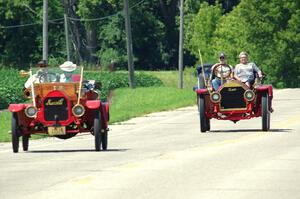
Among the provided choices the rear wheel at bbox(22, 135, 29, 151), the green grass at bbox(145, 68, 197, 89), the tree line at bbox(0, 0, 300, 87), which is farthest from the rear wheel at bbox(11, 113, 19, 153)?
the tree line at bbox(0, 0, 300, 87)

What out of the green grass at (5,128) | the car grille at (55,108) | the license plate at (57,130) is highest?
the car grille at (55,108)

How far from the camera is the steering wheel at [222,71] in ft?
99.7

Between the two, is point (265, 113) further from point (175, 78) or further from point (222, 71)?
point (175, 78)

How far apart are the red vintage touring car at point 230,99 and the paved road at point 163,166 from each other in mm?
408

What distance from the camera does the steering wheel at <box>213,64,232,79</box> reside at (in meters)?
30.4

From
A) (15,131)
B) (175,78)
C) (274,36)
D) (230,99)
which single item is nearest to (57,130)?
(15,131)

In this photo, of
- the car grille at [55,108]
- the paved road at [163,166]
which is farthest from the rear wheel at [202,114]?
the car grille at [55,108]

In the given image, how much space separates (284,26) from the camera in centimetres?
8831

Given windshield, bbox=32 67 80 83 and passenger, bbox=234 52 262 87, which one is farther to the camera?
passenger, bbox=234 52 262 87

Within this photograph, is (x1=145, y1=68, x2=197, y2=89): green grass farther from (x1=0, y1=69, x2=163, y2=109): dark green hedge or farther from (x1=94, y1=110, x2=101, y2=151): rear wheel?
(x1=94, y1=110, x2=101, y2=151): rear wheel

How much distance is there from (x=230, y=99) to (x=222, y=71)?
765 millimetres

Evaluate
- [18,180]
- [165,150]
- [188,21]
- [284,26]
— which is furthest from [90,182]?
[188,21]

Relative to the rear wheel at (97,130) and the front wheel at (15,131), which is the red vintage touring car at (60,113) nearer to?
the front wheel at (15,131)

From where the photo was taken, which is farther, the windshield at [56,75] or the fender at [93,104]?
the windshield at [56,75]
